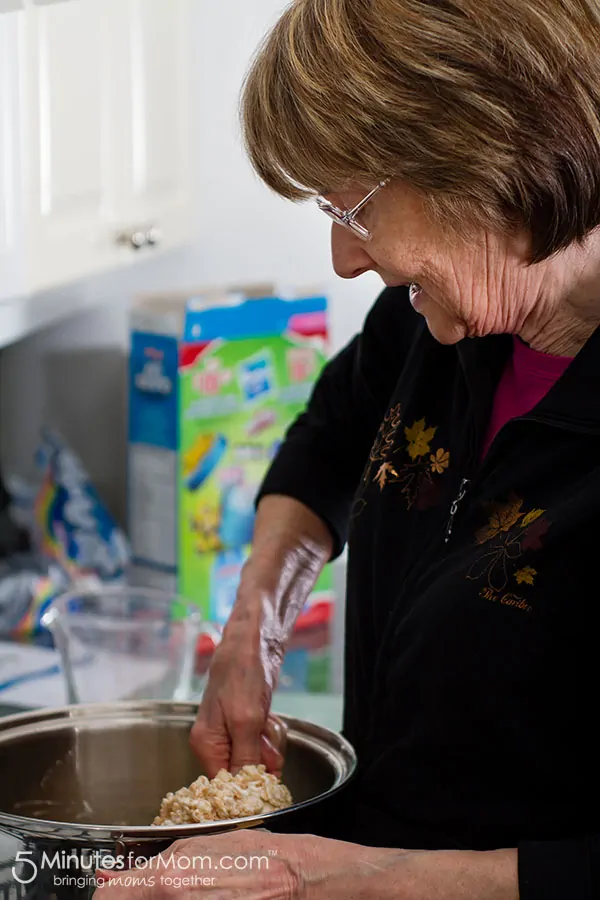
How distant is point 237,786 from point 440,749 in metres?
0.15

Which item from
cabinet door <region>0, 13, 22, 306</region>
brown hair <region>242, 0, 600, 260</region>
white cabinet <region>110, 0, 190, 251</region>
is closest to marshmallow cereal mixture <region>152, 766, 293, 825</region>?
brown hair <region>242, 0, 600, 260</region>

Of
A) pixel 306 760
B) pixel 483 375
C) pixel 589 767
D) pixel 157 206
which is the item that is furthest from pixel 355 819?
pixel 157 206

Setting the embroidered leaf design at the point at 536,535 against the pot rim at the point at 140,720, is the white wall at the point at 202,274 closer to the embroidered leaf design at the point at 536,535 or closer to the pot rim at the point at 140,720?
the pot rim at the point at 140,720

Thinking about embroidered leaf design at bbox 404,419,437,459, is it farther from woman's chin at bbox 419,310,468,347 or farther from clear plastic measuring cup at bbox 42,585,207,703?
clear plastic measuring cup at bbox 42,585,207,703

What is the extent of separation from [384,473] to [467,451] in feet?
0.28

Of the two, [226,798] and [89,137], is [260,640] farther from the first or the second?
[89,137]

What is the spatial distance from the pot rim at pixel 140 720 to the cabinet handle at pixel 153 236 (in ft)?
3.55

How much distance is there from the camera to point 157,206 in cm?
197

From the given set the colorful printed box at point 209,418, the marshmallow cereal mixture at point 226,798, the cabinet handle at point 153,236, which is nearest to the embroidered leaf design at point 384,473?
the marshmallow cereal mixture at point 226,798

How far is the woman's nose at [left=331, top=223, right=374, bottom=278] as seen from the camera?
86 cm

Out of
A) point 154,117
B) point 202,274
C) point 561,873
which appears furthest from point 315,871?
point 202,274

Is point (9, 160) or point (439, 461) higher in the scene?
point (9, 160)

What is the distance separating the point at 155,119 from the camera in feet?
6.37

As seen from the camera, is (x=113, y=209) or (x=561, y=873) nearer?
(x=561, y=873)
